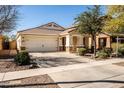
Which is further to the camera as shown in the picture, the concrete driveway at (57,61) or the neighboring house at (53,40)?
the neighboring house at (53,40)


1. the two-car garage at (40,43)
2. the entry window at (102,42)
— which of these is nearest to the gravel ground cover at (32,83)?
the two-car garage at (40,43)

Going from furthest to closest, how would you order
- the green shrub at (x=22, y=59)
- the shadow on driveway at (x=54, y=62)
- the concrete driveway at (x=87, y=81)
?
the shadow on driveway at (x=54, y=62)
the green shrub at (x=22, y=59)
the concrete driveway at (x=87, y=81)

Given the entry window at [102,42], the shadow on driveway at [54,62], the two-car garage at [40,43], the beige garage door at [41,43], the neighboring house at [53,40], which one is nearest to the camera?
the shadow on driveway at [54,62]

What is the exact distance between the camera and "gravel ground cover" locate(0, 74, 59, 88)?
7812mm

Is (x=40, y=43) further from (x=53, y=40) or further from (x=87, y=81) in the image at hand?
(x=87, y=81)

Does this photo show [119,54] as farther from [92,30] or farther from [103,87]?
[103,87]

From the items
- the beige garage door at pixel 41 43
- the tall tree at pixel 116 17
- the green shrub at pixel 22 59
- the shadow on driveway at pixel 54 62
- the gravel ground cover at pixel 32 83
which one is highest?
the tall tree at pixel 116 17

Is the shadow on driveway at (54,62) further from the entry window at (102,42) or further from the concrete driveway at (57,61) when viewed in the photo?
the entry window at (102,42)

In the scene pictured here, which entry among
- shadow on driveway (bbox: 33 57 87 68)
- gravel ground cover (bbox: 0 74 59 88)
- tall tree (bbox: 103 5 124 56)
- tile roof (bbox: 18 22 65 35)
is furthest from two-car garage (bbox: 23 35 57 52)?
gravel ground cover (bbox: 0 74 59 88)

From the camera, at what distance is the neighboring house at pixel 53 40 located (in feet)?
78.9

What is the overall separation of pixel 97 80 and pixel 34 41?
1818cm

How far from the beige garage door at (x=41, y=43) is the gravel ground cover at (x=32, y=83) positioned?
1656cm

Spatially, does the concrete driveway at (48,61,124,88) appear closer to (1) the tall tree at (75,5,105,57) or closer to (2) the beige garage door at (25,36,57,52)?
(1) the tall tree at (75,5,105,57)

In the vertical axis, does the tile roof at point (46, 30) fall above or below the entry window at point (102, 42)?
above
